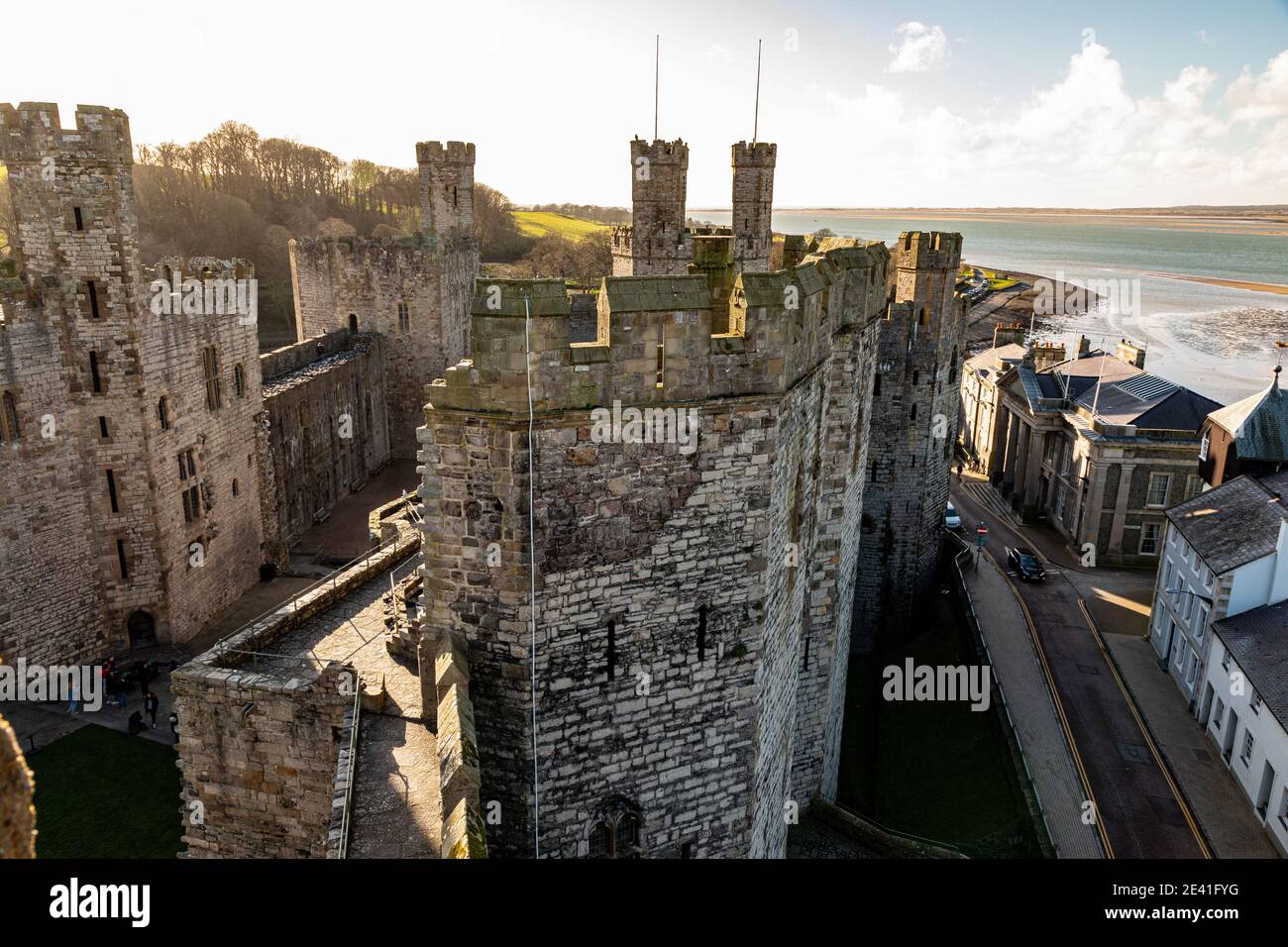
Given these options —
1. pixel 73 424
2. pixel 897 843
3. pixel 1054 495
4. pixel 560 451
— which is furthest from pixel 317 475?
pixel 1054 495

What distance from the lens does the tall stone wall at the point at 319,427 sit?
105 ft

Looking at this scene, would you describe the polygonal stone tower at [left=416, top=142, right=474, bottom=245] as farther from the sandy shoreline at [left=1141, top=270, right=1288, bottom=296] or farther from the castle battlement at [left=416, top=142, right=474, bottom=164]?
the sandy shoreline at [left=1141, top=270, right=1288, bottom=296]

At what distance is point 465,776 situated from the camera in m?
8.22

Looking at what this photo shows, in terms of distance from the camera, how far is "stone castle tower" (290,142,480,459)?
40.5 m

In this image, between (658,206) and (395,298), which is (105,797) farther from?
(395,298)

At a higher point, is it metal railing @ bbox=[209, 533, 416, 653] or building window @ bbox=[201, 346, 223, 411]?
building window @ bbox=[201, 346, 223, 411]

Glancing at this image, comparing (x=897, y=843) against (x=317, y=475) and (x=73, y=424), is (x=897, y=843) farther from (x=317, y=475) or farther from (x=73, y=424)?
(x=317, y=475)

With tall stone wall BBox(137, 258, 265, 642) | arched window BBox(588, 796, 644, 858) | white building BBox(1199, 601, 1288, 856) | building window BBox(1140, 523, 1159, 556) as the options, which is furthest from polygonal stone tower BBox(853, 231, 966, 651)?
tall stone wall BBox(137, 258, 265, 642)

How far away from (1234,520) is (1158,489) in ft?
33.6

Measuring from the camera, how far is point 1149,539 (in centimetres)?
3800

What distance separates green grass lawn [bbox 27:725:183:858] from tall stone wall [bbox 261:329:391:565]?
1130cm

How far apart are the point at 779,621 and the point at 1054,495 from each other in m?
35.5

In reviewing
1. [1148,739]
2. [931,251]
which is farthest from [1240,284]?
[1148,739]

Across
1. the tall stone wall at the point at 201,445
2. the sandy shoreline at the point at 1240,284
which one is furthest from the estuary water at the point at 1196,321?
the tall stone wall at the point at 201,445
